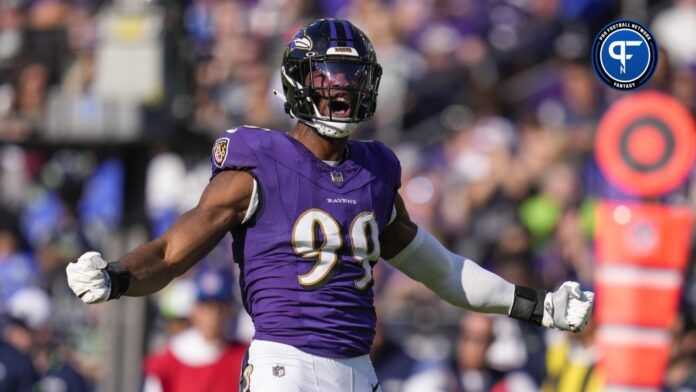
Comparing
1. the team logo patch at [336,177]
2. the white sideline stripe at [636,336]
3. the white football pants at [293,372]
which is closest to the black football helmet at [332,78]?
the team logo patch at [336,177]

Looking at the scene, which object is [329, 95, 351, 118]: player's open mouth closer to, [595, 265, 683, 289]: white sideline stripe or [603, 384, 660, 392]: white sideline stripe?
[595, 265, 683, 289]: white sideline stripe

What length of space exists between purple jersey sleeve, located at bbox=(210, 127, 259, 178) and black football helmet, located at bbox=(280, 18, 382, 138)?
0.25 metres

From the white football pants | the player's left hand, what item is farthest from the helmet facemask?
the player's left hand

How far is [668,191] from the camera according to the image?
24.0 feet

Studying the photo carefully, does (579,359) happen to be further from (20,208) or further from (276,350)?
(20,208)

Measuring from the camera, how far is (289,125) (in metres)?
9.37

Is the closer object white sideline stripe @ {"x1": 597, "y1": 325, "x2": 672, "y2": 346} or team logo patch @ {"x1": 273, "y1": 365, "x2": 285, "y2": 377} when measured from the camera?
team logo patch @ {"x1": 273, "y1": 365, "x2": 285, "y2": 377}

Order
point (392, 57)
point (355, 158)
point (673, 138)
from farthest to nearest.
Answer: point (392, 57) < point (673, 138) < point (355, 158)

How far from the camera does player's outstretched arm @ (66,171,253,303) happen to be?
167 inches

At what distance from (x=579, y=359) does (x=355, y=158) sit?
128 inches

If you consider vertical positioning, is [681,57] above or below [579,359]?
above

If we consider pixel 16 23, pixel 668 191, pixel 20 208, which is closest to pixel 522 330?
pixel 668 191

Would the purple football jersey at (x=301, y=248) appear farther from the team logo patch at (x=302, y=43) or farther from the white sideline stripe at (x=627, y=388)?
the white sideline stripe at (x=627, y=388)

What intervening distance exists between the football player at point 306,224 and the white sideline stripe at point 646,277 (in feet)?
7.99
